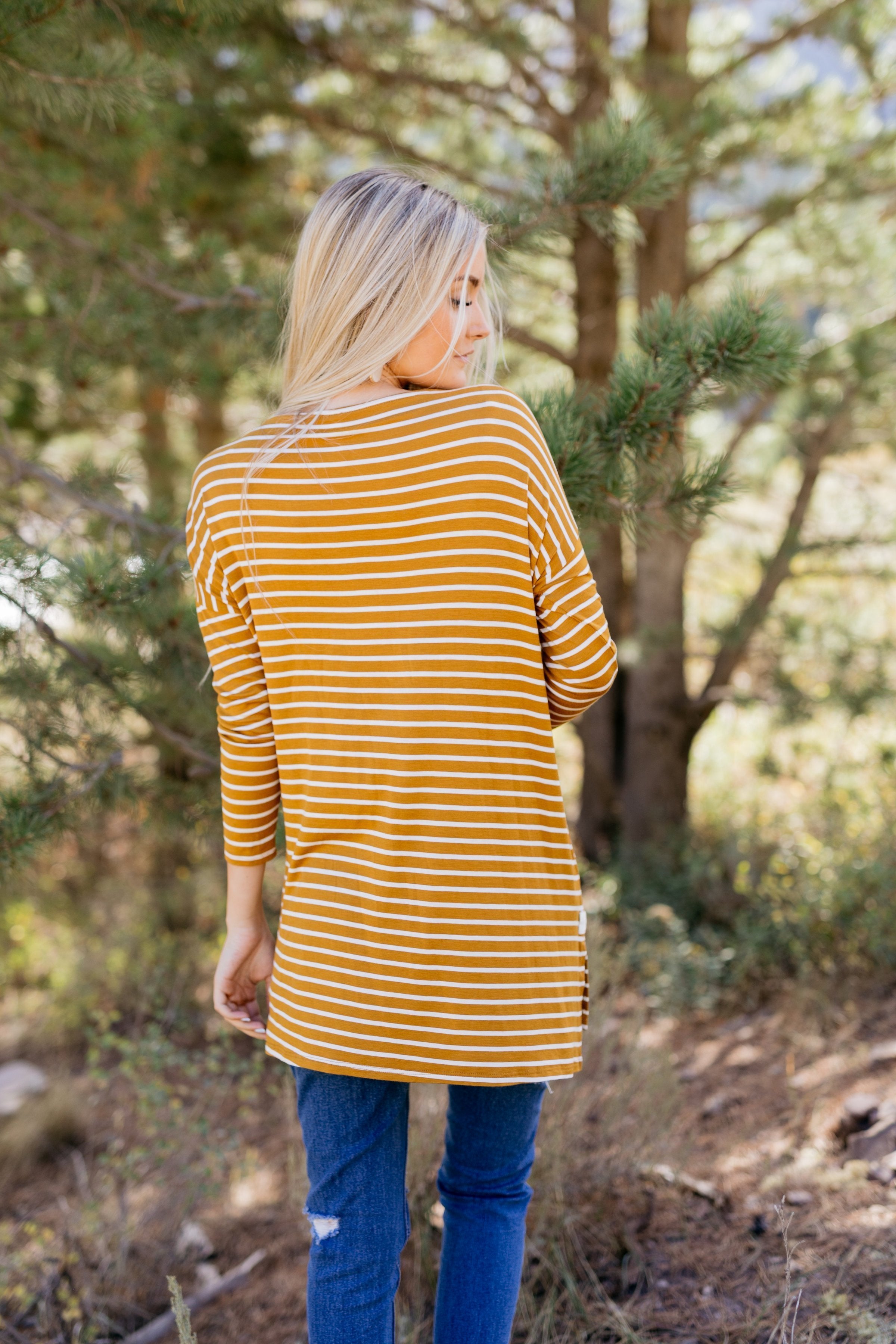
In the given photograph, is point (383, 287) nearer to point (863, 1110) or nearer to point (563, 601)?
point (563, 601)

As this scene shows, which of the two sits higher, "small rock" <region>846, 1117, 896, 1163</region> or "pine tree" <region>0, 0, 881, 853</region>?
"pine tree" <region>0, 0, 881, 853</region>

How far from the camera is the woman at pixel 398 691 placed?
1070mm

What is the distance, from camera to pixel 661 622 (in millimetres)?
3902

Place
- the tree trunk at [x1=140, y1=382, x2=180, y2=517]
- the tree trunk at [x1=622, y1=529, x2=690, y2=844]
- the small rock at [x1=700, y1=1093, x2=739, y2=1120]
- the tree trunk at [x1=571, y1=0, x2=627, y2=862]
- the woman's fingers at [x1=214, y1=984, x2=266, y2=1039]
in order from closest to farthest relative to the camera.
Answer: the woman's fingers at [x1=214, y1=984, x2=266, y2=1039] < the small rock at [x1=700, y1=1093, x2=739, y2=1120] < the tree trunk at [x1=571, y1=0, x2=627, y2=862] < the tree trunk at [x1=622, y1=529, x2=690, y2=844] < the tree trunk at [x1=140, y1=382, x2=180, y2=517]

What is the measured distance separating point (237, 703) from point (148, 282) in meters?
1.41

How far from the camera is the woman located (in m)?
1.07

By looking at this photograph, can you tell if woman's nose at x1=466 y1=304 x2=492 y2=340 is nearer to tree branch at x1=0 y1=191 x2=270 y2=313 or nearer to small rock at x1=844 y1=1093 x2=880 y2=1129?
tree branch at x1=0 y1=191 x2=270 y2=313

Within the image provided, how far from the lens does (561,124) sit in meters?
3.57

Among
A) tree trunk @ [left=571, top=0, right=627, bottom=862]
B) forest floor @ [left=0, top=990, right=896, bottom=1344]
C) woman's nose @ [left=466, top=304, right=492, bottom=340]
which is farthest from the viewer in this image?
tree trunk @ [left=571, top=0, right=627, bottom=862]

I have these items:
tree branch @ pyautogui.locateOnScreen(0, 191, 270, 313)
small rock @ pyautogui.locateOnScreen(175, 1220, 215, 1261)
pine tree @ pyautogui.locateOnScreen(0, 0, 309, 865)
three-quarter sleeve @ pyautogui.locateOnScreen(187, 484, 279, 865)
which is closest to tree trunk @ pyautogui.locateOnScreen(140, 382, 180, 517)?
pine tree @ pyautogui.locateOnScreen(0, 0, 309, 865)

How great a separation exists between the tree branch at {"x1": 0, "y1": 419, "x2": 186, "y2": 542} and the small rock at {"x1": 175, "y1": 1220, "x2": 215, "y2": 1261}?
150 cm

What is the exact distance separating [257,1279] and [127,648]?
4.23 ft

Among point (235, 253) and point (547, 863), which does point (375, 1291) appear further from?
point (235, 253)

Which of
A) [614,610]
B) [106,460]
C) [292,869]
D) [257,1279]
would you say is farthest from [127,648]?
[614,610]
